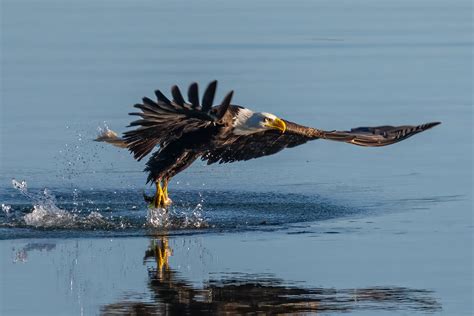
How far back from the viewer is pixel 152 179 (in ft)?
43.1

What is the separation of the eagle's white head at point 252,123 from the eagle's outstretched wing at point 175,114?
0.37 metres

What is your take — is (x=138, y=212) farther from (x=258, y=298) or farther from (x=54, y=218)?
(x=258, y=298)

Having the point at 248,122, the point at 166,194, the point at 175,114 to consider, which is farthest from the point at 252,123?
the point at 166,194

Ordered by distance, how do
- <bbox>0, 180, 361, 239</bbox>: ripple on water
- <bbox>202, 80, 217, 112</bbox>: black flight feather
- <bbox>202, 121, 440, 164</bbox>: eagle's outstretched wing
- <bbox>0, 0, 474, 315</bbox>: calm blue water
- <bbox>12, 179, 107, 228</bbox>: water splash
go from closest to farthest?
1. <bbox>0, 0, 474, 315</bbox>: calm blue water
2. <bbox>202, 80, 217, 112</bbox>: black flight feather
3. <bbox>0, 180, 361, 239</bbox>: ripple on water
4. <bbox>12, 179, 107, 228</bbox>: water splash
5. <bbox>202, 121, 440, 164</bbox>: eagle's outstretched wing

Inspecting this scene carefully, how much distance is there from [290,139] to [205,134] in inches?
42.7

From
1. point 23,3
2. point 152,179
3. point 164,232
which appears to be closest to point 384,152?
point 152,179

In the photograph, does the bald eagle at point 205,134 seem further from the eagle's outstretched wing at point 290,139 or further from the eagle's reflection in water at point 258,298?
the eagle's reflection in water at point 258,298

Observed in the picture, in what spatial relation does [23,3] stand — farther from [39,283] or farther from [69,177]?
[39,283]

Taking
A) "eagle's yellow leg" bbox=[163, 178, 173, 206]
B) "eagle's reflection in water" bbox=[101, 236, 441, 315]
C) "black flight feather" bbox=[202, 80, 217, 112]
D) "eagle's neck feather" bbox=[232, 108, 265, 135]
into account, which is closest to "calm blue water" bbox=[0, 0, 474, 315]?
"eagle's reflection in water" bbox=[101, 236, 441, 315]

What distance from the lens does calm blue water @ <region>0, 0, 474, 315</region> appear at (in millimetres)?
9719

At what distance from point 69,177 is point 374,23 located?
14460 mm

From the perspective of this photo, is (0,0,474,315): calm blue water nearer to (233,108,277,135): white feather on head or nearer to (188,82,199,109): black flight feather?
(233,108,277,135): white feather on head

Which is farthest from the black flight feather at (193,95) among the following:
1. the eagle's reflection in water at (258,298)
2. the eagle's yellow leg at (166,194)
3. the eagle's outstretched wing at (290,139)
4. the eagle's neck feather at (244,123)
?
the eagle's yellow leg at (166,194)

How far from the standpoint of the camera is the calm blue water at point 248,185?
31.9 feet
